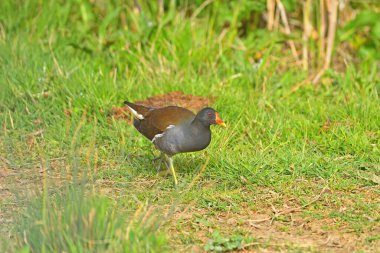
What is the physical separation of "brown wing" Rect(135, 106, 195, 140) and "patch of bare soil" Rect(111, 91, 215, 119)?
977mm

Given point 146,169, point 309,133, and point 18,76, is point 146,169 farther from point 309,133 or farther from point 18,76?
point 18,76

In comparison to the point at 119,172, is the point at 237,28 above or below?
above

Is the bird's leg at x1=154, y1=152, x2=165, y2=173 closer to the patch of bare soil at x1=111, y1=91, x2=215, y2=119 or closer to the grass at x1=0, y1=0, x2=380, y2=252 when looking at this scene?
the grass at x1=0, y1=0, x2=380, y2=252

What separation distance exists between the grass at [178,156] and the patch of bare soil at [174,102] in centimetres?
11

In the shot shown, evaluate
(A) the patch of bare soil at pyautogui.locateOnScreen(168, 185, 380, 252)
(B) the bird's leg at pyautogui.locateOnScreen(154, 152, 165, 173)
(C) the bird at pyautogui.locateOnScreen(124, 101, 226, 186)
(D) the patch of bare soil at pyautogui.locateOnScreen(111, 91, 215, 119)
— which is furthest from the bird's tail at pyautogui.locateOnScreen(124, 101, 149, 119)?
(A) the patch of bare soil at pyautogui.locateOnScreen(168, 185, 380, 252)

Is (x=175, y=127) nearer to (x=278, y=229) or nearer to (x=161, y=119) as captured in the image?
(x=161, y=119)

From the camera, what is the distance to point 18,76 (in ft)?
22.0

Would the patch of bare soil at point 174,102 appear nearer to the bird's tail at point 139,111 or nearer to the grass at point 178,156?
the grass at point 178,156

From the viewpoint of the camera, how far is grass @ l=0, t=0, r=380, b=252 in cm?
421

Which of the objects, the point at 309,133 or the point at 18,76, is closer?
the point at 309,133

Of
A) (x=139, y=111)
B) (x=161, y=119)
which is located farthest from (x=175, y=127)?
(x=139, y=111)

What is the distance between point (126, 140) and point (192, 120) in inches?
37.4

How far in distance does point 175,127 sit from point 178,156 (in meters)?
0.61

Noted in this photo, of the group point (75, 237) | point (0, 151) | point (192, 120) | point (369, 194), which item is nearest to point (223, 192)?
point (192, 120)
